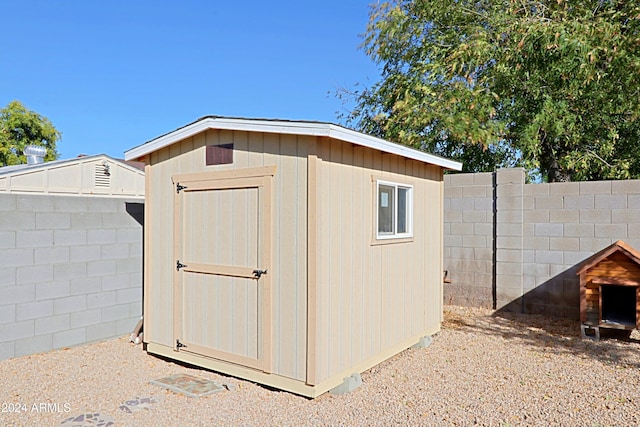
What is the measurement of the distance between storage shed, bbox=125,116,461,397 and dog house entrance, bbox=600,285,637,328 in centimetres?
257

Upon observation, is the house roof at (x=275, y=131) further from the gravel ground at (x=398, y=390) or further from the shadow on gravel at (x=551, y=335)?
the shadow on gravel at (x=551, y=335)

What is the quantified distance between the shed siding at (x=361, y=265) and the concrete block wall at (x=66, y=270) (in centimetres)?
297

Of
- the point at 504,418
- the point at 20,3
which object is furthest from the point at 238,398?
the point at 20,3

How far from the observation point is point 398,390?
12.6ft

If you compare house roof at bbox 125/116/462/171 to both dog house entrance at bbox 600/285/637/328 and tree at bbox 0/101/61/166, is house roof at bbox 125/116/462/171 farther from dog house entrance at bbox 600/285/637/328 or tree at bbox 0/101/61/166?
tree at bbox 0/101/61/166

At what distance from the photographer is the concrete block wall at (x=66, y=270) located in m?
4.54

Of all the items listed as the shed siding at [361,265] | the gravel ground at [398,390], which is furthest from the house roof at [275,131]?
the gravel ground at [398,390]

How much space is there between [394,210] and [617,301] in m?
3.43

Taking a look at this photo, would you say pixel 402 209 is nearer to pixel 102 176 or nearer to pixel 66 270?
pixel 66 270

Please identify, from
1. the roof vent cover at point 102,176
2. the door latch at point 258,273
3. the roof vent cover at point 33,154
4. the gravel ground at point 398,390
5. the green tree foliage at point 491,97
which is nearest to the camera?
the gravel ground at point 398,390

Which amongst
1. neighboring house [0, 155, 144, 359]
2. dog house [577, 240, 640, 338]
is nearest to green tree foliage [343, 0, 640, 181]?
dog house [577, 240, 640, 338]

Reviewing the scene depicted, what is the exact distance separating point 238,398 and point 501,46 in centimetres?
847

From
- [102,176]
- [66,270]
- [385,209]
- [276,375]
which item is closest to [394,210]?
[385,209]

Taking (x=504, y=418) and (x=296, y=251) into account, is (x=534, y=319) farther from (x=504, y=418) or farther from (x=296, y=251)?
(x=296, y=251)
